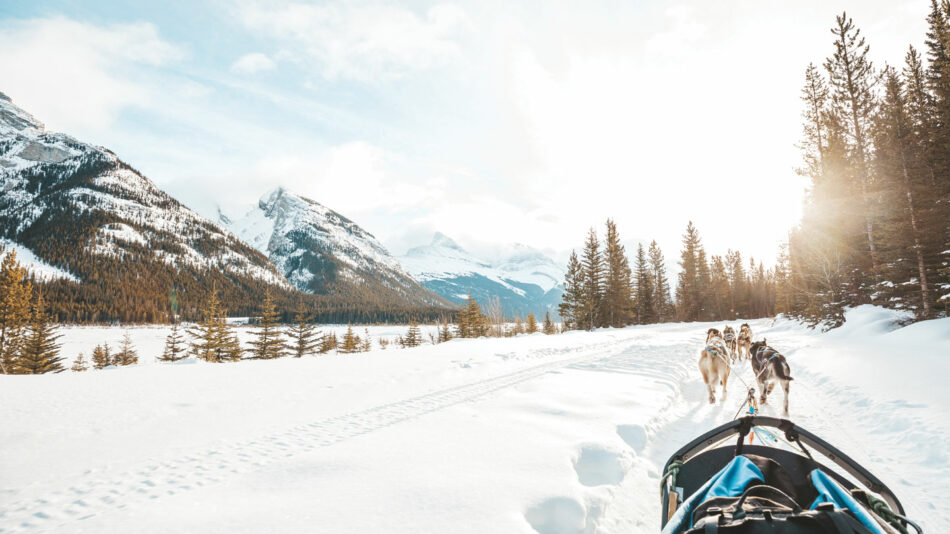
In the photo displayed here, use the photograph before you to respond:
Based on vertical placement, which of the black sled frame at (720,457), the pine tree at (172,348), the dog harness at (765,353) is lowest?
the pine tree at (172,348)

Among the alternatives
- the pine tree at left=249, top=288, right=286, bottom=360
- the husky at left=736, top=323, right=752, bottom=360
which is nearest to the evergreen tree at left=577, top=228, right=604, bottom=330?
the husky at left=736, top=323, right=752, bottom=360

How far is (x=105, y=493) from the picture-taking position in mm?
4234

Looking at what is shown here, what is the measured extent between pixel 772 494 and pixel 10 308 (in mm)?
43579

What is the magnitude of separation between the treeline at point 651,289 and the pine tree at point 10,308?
47644mm

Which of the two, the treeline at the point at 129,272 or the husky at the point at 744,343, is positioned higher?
the treeline at the point at 129,272

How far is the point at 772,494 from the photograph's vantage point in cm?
185

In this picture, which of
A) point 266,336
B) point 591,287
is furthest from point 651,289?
point 266,336

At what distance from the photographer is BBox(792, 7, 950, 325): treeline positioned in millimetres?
15570

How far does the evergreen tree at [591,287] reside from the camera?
45406 mm

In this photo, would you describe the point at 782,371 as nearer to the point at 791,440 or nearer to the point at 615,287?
the point at 791,440

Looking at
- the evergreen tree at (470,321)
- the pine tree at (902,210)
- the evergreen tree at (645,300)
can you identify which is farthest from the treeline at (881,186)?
the evergreen tree at (470,321)

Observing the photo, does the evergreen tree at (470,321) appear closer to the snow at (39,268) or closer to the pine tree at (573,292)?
the pine tree at (573,292)

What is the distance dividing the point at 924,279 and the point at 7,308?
53.9m

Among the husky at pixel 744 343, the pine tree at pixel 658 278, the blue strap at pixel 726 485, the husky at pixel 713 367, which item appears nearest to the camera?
the blue strap at pixel 726 485
